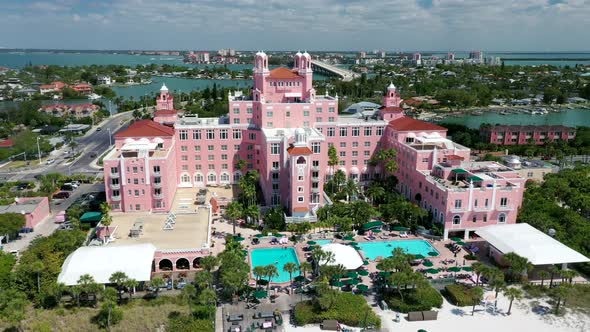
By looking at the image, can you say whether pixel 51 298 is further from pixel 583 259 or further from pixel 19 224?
pixel 583 259

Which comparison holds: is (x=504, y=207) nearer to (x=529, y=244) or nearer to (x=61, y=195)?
(x=529, y=244)

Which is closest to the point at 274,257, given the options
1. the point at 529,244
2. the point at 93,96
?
the point at 529,244

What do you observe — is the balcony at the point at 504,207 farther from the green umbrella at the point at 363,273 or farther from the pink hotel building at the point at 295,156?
the green umbrella at the point at 363,273

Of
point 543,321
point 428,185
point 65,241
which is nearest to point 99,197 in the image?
point 65,241

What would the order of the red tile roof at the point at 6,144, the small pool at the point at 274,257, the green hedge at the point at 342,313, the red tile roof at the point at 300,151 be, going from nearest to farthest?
1. the green hedge at the point at 342,313
2. the small pool at the point at 274,257
3. the red tile roof at the point at 300,151
4. the red tile roof at the point at 6,144

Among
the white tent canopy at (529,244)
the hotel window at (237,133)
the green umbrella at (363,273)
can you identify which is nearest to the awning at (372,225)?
the green umbrella at (363,273)

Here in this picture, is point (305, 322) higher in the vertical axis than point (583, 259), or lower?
lower
